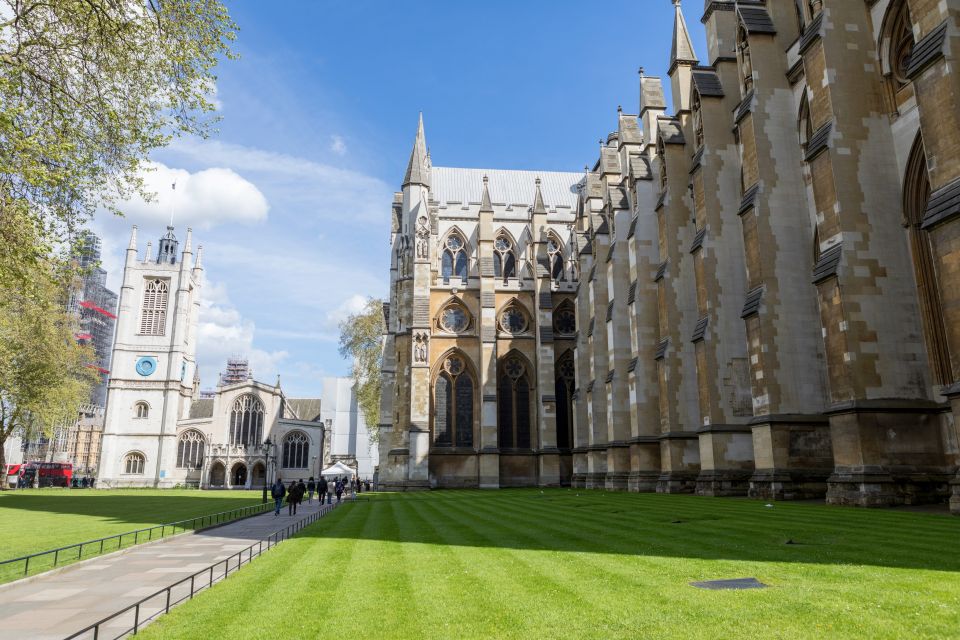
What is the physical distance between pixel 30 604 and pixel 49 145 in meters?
7.56

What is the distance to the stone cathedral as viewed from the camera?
521 inches

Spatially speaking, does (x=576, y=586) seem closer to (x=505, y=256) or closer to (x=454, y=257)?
(x=454, y=257)

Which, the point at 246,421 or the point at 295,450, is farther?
the point at 295,450

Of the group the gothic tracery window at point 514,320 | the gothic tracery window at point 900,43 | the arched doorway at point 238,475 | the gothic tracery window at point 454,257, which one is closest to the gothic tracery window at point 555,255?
the gothic tracery window at point 514,320

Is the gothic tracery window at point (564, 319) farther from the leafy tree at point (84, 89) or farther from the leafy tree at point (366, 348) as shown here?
the leafy tree at point (84, 89)

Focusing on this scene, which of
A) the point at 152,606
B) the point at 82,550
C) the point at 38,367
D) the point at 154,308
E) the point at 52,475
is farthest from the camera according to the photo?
the point at 154,308

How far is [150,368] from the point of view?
65.5 m

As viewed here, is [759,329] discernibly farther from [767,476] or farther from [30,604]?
[30,604]

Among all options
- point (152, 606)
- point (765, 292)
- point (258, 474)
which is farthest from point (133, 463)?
point (765, 292)

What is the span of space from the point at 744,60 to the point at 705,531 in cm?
1679

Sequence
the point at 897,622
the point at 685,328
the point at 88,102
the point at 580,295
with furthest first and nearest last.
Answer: the point at 580,295, the point at 685,328, the point at 88,102, the point at 897,622

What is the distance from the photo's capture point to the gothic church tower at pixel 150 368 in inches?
2457

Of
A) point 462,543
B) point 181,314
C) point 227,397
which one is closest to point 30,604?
point 462,543

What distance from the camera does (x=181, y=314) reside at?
67125mm
